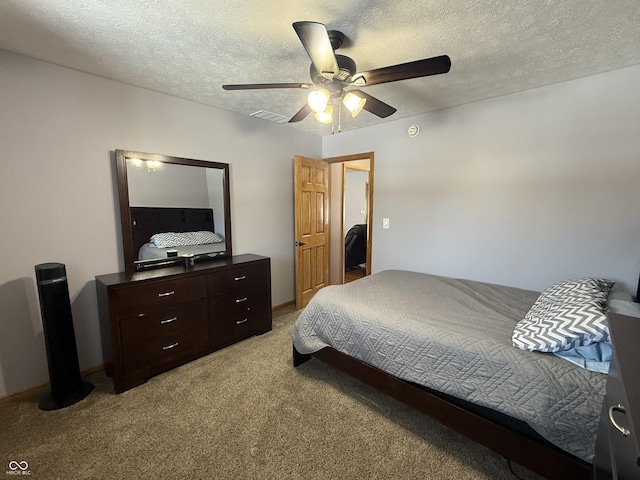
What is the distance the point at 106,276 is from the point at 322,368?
6.43 feet

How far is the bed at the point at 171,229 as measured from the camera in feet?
8.05

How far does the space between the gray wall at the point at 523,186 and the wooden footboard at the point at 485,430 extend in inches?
63.7

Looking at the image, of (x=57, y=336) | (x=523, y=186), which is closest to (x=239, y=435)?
(x=57, y=336)

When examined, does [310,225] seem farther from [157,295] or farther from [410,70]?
[410,70]

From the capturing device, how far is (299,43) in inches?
67.5

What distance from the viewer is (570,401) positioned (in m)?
1.15

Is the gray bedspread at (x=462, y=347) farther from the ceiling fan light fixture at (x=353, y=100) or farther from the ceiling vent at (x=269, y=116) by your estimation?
the ceiling vent at (x=269, y=116)

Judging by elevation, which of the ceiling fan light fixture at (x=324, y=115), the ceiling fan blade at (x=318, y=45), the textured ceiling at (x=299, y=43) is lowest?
the ceiling fan light fixture at (x=324, y=115)

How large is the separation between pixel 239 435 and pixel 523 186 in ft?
9.83

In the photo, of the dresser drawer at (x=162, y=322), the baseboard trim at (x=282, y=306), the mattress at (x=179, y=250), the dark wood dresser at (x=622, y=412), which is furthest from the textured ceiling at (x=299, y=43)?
the baseboard trim at (x=282, y=306)

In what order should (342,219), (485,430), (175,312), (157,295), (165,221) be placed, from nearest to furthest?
(485,430) < (157,295) < (175,312) < (165,221) < (342,219)

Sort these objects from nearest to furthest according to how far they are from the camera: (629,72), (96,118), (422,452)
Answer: (422,452) → (629,72) → (96,118)

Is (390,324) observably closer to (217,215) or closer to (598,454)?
(598,454)

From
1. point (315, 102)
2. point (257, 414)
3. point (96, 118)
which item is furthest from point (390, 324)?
point (96, 118)
